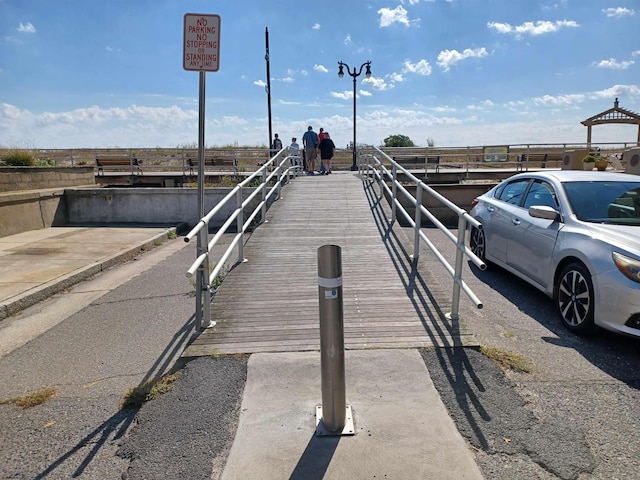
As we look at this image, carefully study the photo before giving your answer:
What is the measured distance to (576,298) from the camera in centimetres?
449

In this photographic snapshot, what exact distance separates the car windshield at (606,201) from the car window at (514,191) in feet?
2.67

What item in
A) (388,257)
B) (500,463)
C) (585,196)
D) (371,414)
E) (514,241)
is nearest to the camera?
(500,463)

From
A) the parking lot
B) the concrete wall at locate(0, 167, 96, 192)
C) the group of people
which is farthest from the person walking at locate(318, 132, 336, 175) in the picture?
the parking lot

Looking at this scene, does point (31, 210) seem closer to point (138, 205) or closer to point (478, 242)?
point (138, 205)

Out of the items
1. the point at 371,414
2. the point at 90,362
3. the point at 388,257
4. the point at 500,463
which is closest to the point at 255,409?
the point at 371,414

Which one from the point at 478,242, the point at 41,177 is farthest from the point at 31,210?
the point at 478,242

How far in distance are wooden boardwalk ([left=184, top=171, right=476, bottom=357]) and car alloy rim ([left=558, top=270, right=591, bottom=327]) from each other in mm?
1138

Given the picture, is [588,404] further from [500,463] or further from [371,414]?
[371,414]

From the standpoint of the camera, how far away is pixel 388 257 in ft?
22.0

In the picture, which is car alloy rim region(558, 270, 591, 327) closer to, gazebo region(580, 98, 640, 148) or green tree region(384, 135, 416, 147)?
gazebo region(580, 98, 640, 148)

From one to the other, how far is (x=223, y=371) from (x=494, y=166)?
22675mm

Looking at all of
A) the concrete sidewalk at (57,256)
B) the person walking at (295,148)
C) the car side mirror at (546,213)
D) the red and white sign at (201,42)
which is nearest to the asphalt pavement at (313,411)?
the car side mirror at (546,213)

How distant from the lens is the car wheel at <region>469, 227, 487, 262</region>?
22.7ft

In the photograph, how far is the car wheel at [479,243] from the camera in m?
6.92
